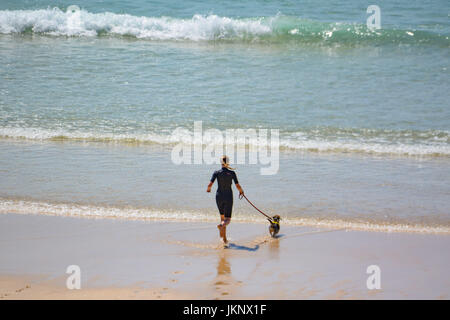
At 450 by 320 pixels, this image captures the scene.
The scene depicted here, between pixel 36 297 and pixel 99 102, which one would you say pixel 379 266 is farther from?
pixel 99 102

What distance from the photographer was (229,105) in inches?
639

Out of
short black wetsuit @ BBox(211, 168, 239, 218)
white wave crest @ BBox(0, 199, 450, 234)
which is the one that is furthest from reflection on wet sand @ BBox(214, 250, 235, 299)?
white wave crest @ BBox(0, 199, 450, 234)

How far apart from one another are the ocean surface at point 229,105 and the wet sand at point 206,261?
65 cm

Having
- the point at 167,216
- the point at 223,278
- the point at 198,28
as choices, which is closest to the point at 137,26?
the point at 198,28

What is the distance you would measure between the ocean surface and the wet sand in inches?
25.7

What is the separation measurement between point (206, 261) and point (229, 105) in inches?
346

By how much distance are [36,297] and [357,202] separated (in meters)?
6.17

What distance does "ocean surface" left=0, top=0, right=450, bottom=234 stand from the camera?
10.6 metres

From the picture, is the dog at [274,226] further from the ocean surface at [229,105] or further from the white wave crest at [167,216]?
the ocean surface at [229,105]

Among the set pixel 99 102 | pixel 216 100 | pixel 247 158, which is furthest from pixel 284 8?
pixel 247 158

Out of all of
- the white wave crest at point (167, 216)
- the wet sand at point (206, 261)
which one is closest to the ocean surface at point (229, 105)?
the white wave crest at point (167, 216)

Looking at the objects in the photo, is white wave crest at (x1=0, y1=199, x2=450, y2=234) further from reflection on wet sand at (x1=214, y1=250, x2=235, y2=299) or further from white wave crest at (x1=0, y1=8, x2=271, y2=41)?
white wave crest at (x1=0, y1=8, x2=271, y2=41)

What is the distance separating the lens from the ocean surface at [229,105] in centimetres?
1064

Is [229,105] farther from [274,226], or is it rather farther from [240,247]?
[240,247]
